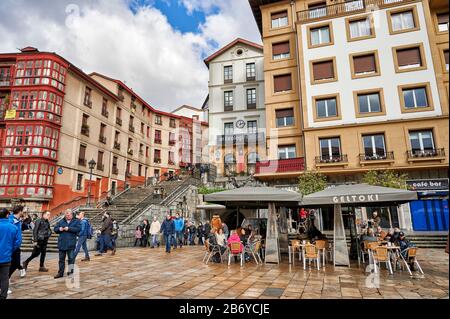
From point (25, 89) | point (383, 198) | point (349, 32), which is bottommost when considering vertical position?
point (383, 198)

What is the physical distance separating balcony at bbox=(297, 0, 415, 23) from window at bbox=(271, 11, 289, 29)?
132 centimetres

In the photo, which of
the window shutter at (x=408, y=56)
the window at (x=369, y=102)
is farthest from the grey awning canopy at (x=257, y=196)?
the window shutter at (x=408, y=56)

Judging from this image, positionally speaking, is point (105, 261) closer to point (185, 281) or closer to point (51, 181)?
point (185, 281)

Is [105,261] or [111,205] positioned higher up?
[111,205]

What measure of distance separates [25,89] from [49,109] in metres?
2.61

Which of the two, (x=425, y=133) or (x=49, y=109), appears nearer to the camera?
(x=425, y=133)

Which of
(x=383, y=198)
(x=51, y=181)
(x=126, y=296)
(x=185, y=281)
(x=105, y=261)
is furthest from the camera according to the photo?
(x=51, y=181)

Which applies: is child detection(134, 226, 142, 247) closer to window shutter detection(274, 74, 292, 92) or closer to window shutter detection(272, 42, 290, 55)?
window shutter detection(274, 74, 292, 92)

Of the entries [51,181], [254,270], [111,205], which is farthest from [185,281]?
[51,181]

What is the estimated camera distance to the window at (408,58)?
1894 centimetres

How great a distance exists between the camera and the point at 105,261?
988 centimetres

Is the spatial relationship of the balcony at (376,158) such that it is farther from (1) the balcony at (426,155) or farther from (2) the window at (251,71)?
(2) the window at (251,71)

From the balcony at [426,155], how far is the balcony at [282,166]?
22.2 feet
